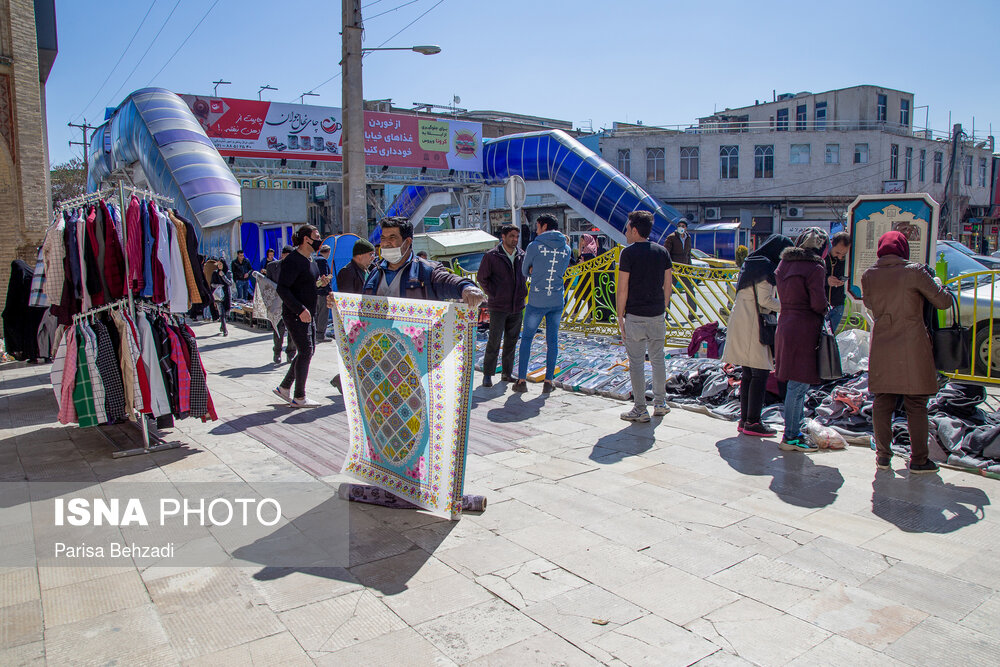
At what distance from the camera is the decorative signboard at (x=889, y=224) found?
6.49 metres

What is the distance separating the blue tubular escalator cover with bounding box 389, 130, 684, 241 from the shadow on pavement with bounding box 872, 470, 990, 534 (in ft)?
57.2

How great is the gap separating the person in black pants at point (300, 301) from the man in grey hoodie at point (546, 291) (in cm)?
227

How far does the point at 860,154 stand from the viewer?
126 feet

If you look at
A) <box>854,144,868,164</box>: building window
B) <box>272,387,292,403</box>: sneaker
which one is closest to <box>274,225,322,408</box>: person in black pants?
<box>272,387,292,403</box>: sneaker

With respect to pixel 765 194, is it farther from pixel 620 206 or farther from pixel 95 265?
pixel 95 265

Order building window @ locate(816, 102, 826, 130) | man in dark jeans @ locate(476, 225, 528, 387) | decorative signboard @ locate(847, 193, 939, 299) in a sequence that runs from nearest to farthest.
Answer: decorative signboard @ locate(847, 193, 939, 299)
man in dark jeans @ locate(476, 225, 528, 387)
building window @ locate(816, 102, 826, 130)

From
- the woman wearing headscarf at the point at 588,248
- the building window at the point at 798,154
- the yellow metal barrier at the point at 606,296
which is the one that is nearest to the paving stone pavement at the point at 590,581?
the yellow metal barrier at the point at 606,296

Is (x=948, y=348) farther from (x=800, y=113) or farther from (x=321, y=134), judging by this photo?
(x=800, y=113)

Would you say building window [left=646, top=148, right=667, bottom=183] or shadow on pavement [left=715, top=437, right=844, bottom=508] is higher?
building window [left=646, top=148, right=667, bottom=183]

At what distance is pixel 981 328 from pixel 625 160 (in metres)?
34.6

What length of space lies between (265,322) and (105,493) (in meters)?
10.5

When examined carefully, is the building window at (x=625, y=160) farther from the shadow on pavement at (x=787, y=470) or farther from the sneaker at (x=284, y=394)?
the shadow on pavement at (x=787, y=470)

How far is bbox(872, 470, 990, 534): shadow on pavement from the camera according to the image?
12.7 ft

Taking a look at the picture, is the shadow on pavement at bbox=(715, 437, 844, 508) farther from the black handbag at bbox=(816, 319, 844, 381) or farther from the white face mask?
the white face mask
